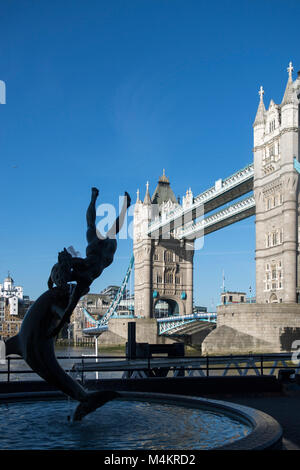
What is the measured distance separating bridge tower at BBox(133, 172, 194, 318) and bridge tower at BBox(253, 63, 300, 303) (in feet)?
102

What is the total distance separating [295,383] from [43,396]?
525cm

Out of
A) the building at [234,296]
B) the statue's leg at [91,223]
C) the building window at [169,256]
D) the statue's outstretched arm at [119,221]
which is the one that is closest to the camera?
the statue's leg at [91,223]

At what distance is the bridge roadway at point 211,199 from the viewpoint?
158 ft

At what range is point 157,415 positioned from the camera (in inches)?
245

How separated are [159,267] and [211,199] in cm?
2179

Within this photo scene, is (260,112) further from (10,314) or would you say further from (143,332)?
(10,314)

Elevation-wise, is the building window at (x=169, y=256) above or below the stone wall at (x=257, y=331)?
above

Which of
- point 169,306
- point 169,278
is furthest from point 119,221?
point 169,306

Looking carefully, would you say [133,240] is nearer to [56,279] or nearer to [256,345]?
[256,345]

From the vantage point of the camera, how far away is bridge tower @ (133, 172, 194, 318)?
2859 inches

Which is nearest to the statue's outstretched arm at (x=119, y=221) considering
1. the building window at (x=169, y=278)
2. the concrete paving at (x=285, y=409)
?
the concrete paving at (x=285, y=409)

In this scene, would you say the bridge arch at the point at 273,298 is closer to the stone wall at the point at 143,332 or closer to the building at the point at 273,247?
the building at the point at 273,247

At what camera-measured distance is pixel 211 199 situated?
54500 mm
